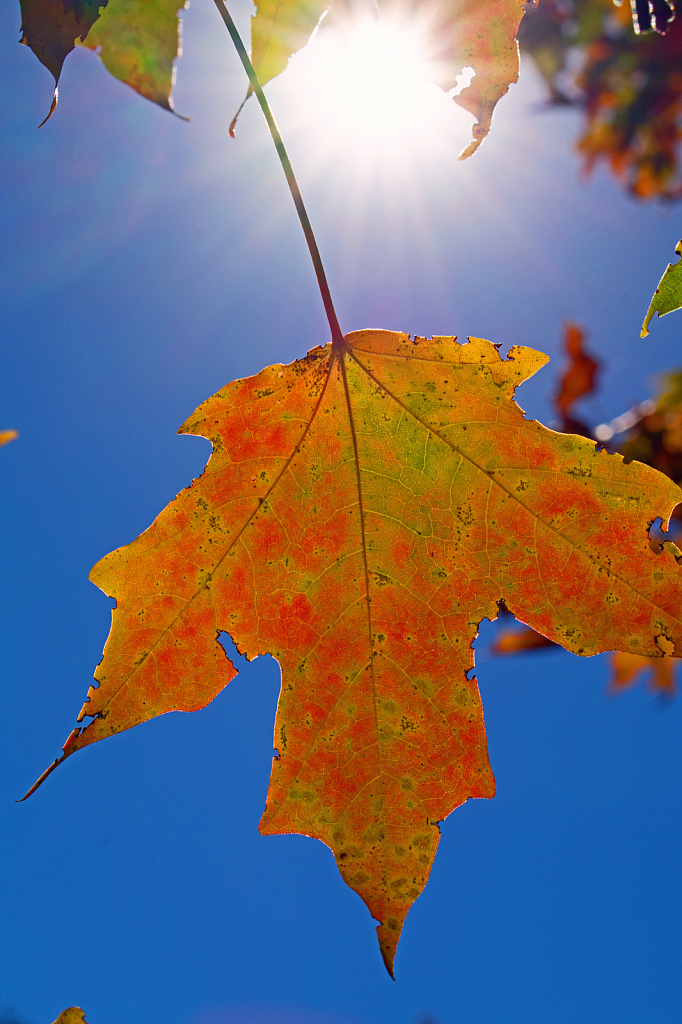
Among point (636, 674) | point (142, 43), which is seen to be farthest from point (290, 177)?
point (636, 674)

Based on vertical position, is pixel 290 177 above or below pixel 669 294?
above

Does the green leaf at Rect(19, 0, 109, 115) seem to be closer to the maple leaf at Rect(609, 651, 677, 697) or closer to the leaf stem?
the leaf stem

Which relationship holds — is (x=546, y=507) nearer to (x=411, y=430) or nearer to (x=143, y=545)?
(x=411, y=430)

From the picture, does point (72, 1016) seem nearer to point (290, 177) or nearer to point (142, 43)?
point (290, 177)

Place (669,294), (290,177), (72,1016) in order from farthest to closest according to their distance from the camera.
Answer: (72,1016), (290,177), (669,294)

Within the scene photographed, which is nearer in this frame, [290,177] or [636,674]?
[290,177]

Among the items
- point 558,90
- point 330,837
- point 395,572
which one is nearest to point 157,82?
point 395,572

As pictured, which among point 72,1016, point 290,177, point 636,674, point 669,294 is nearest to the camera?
point 669,294
